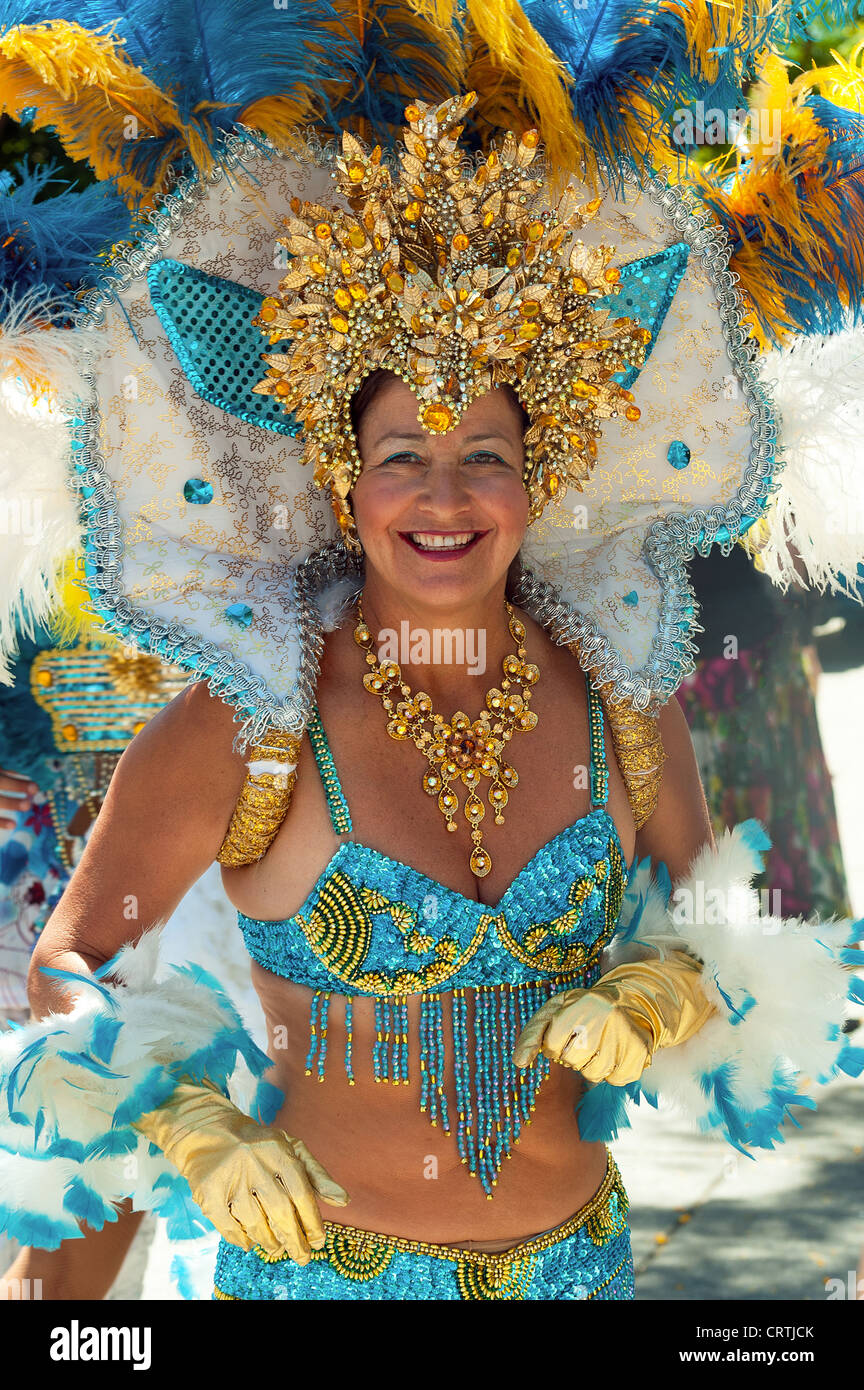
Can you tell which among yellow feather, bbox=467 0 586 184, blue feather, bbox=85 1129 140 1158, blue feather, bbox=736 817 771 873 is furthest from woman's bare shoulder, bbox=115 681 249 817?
yellow feather, bbox=467 0 586 184

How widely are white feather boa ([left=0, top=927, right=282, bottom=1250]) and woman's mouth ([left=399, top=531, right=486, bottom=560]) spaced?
0.78 m

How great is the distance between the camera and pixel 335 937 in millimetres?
2008

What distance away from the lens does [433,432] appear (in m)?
2.02

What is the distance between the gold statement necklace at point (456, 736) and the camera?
7.11 feet

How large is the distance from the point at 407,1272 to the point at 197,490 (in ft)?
4.12

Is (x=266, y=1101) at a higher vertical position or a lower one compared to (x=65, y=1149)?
higher

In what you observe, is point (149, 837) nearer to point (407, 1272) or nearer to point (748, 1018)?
point (407, 1272)

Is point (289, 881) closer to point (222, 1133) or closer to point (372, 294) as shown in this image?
point (222, 1133)

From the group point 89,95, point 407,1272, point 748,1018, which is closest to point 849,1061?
point 748,1018

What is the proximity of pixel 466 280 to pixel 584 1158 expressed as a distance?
1.43 m

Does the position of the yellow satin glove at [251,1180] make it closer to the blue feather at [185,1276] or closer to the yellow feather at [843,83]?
the blue feather at [185,1276]

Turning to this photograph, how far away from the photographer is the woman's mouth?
2.05 m

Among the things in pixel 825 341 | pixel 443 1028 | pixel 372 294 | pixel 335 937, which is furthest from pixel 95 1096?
pixel 825 341

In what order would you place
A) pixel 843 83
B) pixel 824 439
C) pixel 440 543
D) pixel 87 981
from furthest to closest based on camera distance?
pixel 824 439 < pixel 843 83 < pixel 440 543 < pixel 87 981
